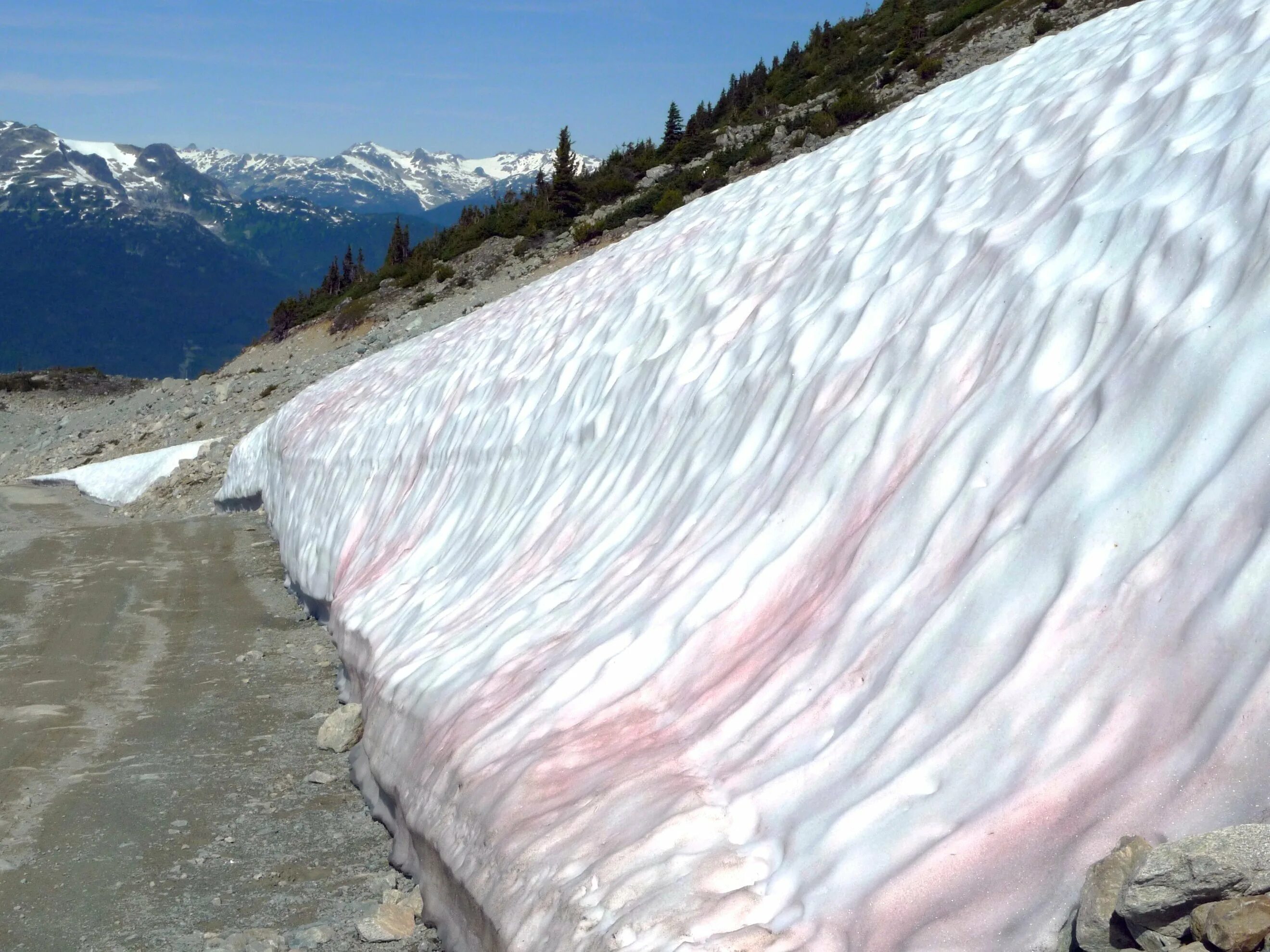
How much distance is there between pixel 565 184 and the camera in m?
40.6

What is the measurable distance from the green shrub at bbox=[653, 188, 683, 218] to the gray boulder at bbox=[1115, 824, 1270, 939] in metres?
31.4

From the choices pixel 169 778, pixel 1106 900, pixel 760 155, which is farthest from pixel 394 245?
pixel 1106 900

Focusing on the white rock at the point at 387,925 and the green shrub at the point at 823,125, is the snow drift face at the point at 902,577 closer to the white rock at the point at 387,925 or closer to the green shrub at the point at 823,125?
the white rock at the point at 387,925

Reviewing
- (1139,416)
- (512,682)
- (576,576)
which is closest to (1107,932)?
(1139,416)

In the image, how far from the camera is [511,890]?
3420 mm

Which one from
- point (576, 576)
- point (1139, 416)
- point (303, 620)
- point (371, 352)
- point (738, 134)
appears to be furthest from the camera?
point (738, 134)

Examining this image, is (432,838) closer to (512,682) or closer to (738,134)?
(512,682)

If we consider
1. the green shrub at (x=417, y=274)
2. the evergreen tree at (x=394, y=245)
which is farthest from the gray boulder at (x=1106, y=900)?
the evergreen tree at (x=394, y=245)

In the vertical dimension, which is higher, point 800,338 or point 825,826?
point 800,338

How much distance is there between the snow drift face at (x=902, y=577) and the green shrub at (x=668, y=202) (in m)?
25.9

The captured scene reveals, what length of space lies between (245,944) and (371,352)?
2425 centimetres

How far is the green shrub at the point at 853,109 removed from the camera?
33812mm

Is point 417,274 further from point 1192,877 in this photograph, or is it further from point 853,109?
point 1192,877

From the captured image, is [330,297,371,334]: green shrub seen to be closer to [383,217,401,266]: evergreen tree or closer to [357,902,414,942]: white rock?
[383,217,401,266]: evergreen tree
